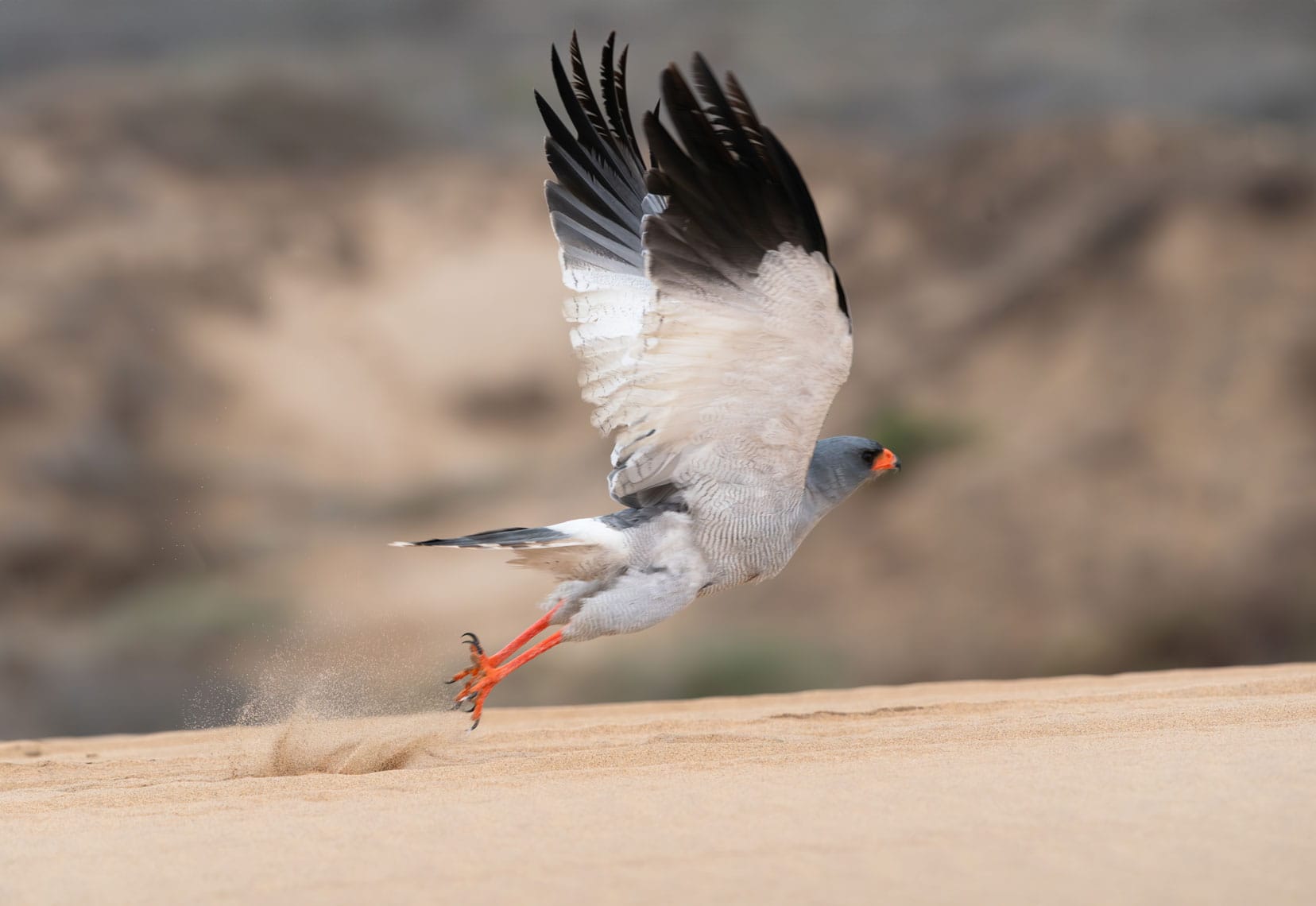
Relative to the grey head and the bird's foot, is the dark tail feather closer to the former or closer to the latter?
the bird's foot

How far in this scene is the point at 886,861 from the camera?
2.55 meters

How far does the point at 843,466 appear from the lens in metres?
5.57

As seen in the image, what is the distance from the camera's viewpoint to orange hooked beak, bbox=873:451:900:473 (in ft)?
18.8

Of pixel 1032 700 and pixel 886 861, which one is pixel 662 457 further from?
pixel 886 861

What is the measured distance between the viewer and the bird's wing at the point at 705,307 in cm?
422

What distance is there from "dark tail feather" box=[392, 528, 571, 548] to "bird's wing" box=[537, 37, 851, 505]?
52 cm

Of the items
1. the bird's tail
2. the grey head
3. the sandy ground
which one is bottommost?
the sandy ground

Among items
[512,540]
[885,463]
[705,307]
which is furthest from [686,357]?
[885,463]

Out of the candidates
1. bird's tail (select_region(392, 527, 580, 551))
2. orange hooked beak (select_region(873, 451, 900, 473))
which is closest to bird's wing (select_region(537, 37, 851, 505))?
bird's tail (select_region(392, 527, 580, 551))

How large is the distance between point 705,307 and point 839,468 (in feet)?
4.39

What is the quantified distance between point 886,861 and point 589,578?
8.89 feet

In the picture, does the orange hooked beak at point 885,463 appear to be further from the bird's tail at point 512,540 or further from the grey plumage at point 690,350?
the bird's tail at point 512,540

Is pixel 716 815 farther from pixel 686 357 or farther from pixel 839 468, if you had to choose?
pixel 839 468

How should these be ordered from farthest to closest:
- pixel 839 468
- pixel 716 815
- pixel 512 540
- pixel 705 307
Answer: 1. pixel 839 468
2. pixel 512 540
3. pixel 705 307
4. pixel 716 815
